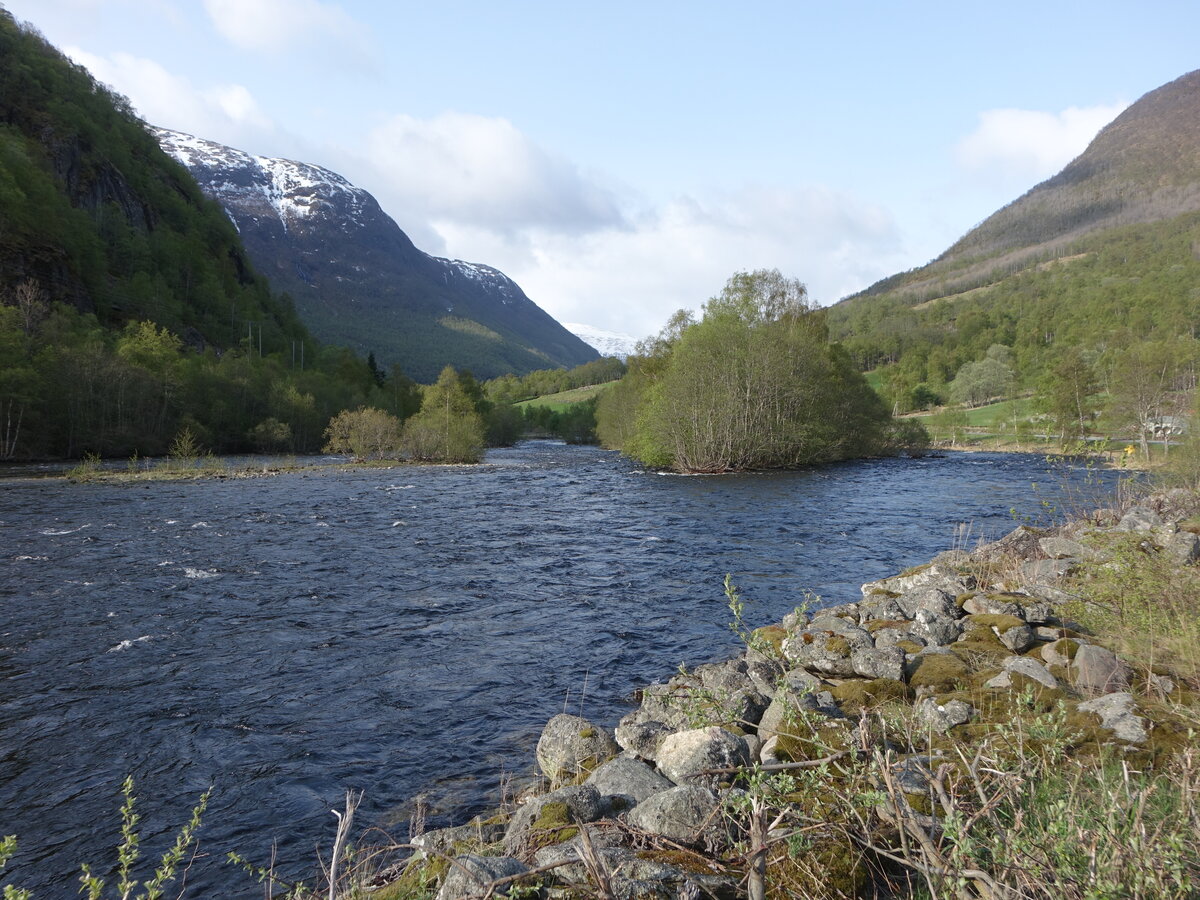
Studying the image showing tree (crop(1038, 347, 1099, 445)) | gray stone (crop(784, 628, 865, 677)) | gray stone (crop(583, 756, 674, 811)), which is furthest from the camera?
tree (crop(1038, 347, 1099, 445))

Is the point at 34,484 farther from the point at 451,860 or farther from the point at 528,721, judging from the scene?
the point at 451,860

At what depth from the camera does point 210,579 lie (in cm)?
1584

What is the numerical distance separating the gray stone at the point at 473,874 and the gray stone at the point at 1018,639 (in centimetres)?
721

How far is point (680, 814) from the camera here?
448 cm

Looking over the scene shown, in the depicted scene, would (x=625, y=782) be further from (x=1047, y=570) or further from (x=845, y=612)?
(x=1047, y=570)

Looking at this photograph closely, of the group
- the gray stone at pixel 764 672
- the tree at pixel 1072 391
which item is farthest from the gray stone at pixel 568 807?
the tree at pixel 1072 391

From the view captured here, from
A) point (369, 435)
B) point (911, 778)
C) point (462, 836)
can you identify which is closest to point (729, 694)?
point (911, 778)

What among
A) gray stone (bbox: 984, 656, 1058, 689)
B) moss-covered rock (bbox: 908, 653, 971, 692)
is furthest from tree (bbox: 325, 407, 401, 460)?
gray stone (bbox: 984, 656, 1058, 689)

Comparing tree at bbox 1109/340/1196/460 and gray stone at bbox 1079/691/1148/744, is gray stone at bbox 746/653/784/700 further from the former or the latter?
tree at bbox 1109/340/1196/460

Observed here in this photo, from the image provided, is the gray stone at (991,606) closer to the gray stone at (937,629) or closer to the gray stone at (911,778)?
the gray stone at (937,629)

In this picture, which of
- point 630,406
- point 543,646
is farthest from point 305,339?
point 543,646

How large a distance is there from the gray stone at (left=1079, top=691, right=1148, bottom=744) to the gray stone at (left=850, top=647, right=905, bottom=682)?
1.95 m

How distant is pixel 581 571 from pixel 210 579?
863 centimetres

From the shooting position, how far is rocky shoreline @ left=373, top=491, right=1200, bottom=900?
3.68 m
